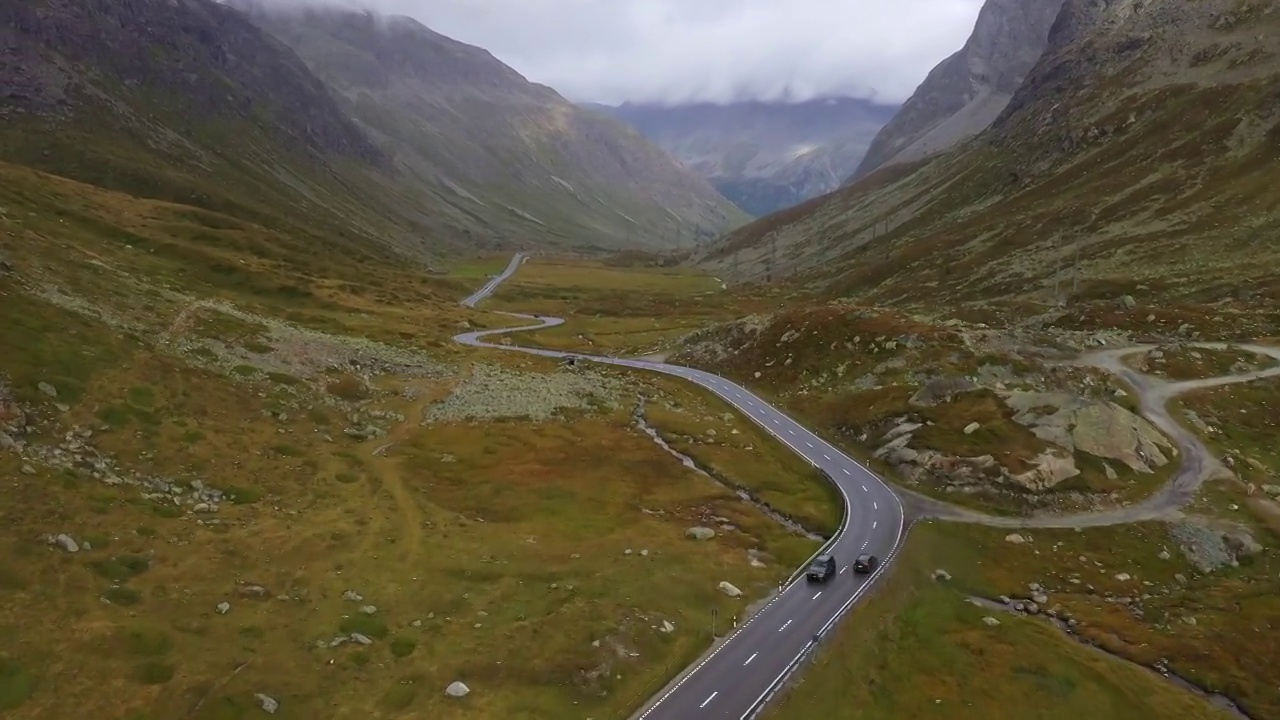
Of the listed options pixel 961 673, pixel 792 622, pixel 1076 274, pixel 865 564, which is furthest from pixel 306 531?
pixel 1076 274

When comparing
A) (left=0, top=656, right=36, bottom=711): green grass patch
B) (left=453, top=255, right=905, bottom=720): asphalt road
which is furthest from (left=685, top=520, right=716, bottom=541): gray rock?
(left=0, top=656, right=36, bottom=711): green grass patch

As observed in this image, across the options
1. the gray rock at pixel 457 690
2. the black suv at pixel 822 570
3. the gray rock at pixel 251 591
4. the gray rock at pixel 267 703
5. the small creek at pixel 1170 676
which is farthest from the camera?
the black suv at pixel 822 570

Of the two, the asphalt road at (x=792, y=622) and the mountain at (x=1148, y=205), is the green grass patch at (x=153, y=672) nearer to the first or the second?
the asphalt road at (x=792, y=622)

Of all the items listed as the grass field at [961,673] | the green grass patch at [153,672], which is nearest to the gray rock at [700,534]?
the grass field at [961,673]

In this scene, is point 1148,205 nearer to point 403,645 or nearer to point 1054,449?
point 1054,449

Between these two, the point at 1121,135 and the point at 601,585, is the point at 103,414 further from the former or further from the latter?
the point at 1121,135

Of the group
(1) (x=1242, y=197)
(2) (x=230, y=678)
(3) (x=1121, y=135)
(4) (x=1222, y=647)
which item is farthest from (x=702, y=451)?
(3) (x=1121, y=135)
